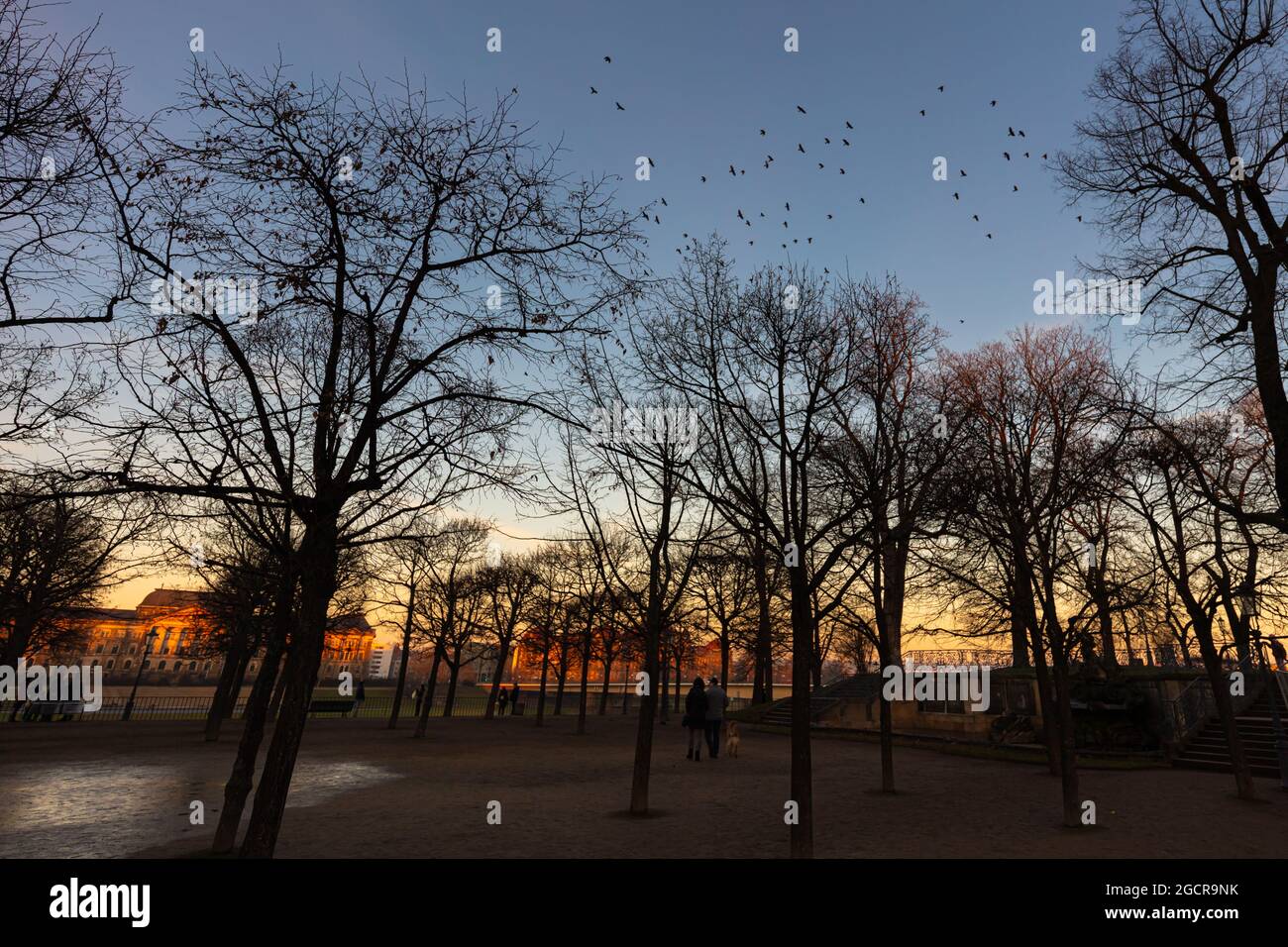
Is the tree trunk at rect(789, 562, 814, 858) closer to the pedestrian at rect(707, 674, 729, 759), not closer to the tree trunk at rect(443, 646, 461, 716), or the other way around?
the pedestrian at rect(707, 674, 729, 759)

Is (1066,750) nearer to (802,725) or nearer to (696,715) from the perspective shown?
(802,725)

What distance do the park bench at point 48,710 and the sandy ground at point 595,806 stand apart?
13156 mm

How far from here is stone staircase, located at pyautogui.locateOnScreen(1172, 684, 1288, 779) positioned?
16.9 m

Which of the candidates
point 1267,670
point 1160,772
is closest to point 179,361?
point 1267,670

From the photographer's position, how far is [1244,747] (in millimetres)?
18062

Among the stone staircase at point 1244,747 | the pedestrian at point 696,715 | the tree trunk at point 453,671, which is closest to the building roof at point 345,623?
the tree trunk at point 453,671

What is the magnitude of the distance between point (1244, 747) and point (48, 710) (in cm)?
4592

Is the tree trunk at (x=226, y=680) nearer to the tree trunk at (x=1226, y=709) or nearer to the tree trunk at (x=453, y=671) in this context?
the tree trunk at (x=453, y=671)

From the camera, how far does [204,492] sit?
5.95 metres

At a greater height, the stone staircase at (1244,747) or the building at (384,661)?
the stone staircase at (1244,747)

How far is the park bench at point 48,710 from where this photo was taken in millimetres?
30328

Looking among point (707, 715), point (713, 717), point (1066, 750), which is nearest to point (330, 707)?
point (707, 715)

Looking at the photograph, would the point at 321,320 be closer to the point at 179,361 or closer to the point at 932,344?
the point at 179,361

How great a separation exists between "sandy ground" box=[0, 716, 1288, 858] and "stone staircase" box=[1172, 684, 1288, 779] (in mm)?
1007
